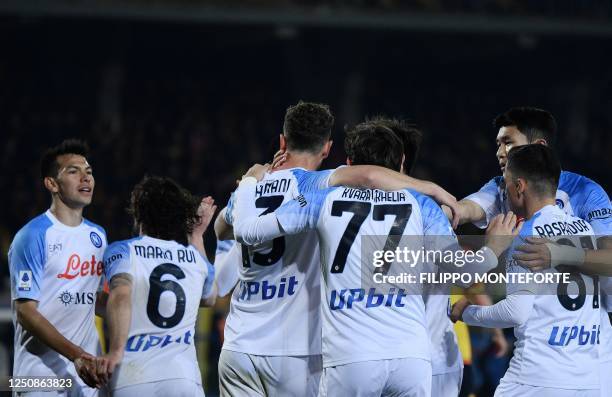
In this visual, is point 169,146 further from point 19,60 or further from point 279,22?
point 19,60

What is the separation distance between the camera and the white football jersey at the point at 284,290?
17.3ft

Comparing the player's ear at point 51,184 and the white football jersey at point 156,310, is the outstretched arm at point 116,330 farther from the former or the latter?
the player's ear at point 51,184

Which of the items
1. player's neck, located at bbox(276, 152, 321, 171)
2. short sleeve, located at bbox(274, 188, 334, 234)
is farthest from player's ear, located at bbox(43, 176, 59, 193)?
short sleeve, located at bbox(274, 188, 334, 234)

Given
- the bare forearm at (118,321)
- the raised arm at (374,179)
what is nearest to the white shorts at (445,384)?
the raised arm at (374,179)

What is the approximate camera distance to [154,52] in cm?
2147

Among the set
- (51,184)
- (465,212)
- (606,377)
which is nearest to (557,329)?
(606,377)

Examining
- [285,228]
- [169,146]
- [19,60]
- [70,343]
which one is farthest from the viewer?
[19,60]

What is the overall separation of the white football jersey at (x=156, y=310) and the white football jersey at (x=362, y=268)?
82 cm

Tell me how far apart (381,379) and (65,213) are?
2.33 m

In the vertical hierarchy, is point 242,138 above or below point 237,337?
above

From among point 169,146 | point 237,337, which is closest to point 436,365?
point 237,337

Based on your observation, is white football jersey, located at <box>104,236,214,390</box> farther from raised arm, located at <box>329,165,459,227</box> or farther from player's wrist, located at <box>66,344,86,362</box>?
raised arm, located at <box>329,165,459,227</box>

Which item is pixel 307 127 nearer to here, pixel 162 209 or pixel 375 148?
pixel 375 148

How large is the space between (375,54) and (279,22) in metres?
3.63
